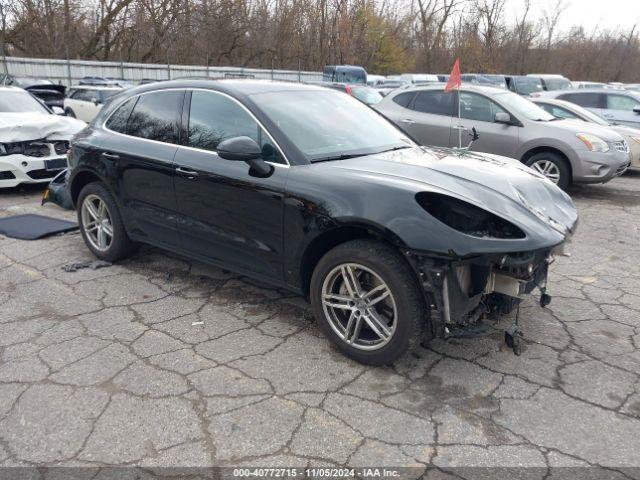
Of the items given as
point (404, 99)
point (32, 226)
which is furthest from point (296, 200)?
point (404, 99)

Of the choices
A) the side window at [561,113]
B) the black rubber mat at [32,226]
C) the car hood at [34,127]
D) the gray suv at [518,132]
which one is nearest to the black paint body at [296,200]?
the black rubber mat at [32,226]

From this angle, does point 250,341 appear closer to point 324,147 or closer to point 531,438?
point 324,147

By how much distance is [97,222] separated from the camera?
16.9ft

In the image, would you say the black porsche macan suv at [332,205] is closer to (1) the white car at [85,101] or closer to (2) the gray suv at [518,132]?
(2) the gray suv at [518,132]

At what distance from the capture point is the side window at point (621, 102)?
1248 centimetres

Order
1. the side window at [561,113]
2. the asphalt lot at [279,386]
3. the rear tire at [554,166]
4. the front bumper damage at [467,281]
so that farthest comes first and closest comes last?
1. the side window at [561,113]
2. the rear tire at [554,166]
3. the front bumper damage at [467,281]
4. the asphalt lot at [279,386]

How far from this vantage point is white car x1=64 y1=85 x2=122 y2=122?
54.0 ft

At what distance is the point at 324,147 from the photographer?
3748 mm

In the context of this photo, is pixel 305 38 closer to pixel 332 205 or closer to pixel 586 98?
pixel 586 98

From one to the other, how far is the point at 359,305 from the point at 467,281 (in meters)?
0.67

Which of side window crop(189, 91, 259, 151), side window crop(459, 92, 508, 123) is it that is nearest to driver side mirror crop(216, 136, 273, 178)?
side window crop(189, 91, 259, 151)

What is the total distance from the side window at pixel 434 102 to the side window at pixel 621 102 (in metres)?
5.96

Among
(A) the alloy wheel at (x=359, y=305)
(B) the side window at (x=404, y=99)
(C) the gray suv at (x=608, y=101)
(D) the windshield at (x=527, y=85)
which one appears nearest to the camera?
(A) the alloy wheel at (x=359, y=305)

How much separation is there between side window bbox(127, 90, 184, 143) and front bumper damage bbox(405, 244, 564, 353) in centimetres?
244
